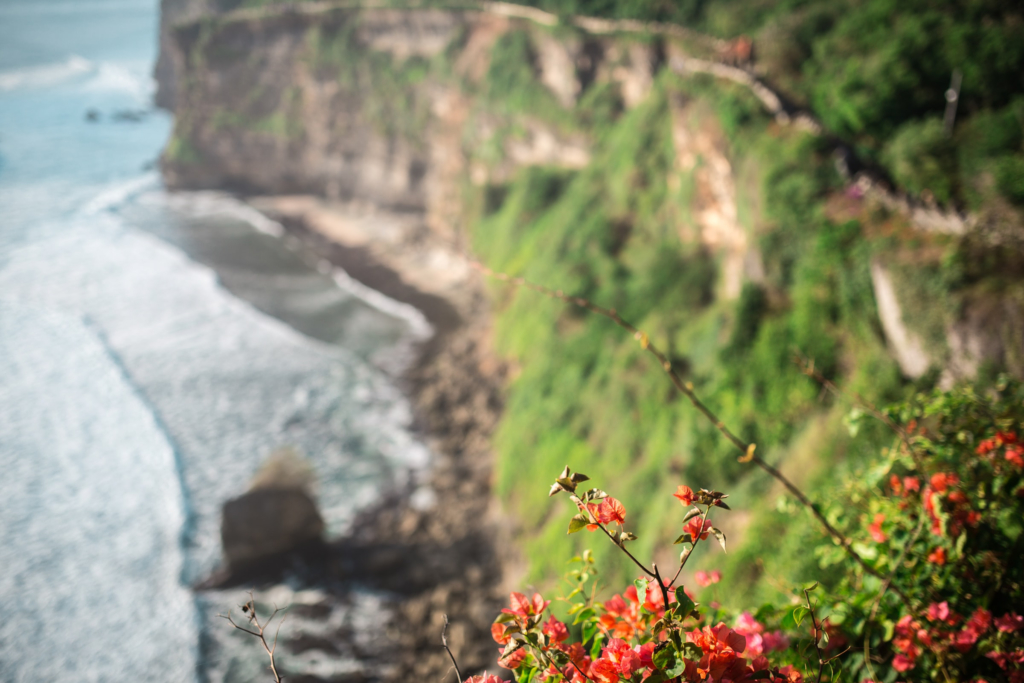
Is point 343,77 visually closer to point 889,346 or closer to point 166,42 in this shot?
point 166,42

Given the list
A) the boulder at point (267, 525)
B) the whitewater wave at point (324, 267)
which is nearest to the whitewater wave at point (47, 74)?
the whitewater wave at point (324, 267)

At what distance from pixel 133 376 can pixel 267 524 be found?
954 centimetres

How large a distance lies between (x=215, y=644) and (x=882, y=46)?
76.9 ft

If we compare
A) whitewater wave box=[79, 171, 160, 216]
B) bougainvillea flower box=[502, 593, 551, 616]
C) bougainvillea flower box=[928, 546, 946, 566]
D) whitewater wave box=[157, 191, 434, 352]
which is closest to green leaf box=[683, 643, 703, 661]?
bougainvillea flower box=[502, 593, 551, 616]

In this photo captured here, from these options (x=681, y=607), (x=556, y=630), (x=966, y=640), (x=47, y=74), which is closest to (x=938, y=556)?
(x=966, y=640)

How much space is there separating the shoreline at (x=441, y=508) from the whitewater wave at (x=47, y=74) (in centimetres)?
1674

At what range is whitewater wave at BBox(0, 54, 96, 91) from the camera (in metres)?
26.8

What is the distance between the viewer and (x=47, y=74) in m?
33.0

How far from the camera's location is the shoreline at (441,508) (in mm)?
15984

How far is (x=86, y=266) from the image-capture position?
88.5 feet

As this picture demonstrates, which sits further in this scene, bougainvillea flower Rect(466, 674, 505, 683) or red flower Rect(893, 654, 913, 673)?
red flower Rect(893, 654, 913, 673)

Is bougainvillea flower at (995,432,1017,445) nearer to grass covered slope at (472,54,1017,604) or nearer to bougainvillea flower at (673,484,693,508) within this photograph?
bougainvillea flower at (673,484,693,508)

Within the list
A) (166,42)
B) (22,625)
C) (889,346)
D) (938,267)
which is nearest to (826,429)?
(889,346)

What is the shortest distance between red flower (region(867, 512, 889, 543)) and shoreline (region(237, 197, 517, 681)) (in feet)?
32.0
